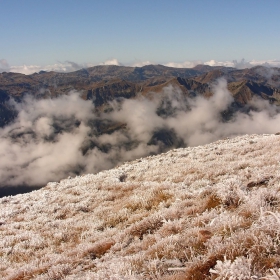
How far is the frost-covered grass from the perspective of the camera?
4.65 metres

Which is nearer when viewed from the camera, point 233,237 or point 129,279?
point 129,279

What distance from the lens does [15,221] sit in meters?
14.6

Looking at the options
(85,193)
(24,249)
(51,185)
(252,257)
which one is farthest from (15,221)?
(252,257)

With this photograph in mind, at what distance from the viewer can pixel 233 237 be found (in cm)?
512

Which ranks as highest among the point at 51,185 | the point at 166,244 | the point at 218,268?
the point at 218,268

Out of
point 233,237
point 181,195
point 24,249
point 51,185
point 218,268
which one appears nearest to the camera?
point 218,268

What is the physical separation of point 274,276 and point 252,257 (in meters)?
0.70

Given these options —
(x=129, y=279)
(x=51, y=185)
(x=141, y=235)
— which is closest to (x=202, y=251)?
(x=129, y=279)

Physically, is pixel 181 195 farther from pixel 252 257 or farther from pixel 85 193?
pixel 85 193

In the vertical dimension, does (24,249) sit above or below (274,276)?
below

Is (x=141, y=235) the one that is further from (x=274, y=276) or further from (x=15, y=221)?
(x=15, y=221)

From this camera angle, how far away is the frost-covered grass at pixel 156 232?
4.65 m

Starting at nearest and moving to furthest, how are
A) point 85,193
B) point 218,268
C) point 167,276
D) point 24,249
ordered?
point 218,268 < point 167,276 < point 24,249 < point 85,193

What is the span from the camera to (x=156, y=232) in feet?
25.1
